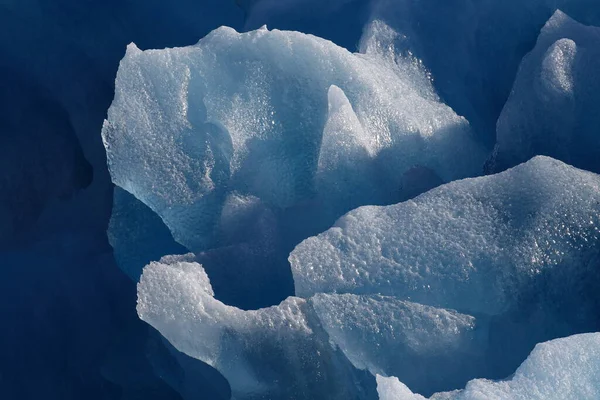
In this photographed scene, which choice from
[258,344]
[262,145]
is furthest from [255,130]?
[258,344]

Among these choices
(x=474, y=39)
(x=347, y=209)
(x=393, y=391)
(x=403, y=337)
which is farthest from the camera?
(x=474, y=39)

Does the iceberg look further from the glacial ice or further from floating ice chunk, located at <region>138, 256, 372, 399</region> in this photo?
floating ice chunk, located at <region>138, 256, 372, 399</region>

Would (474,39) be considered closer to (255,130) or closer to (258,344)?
(255,130)

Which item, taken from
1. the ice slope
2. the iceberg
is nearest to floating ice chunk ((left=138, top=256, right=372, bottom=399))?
the ice slope

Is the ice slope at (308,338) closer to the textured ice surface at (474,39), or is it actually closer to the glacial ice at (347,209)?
the glacial ice at (347,209)

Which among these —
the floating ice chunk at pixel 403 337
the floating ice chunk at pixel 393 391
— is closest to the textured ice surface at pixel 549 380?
the floating ice chunk at pixel 393 391
